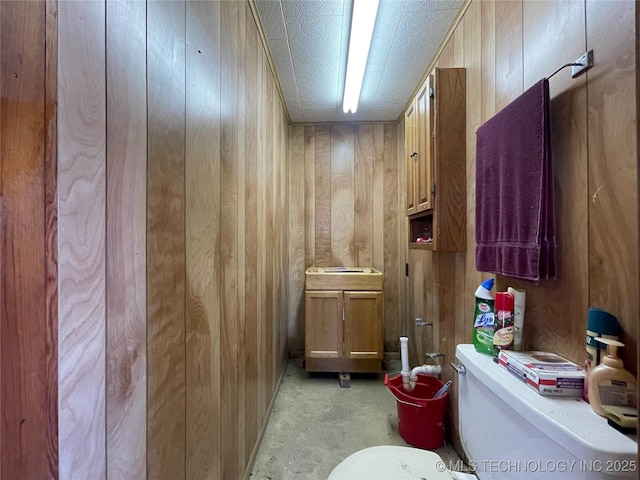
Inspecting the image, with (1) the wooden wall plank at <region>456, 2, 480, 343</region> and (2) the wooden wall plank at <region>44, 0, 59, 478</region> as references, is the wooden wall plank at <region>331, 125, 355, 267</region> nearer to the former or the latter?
(1) the wooden wall plank at <region>456, 2, 480, 343</region>

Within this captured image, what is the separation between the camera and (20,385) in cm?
37

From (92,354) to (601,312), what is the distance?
109 centimetres

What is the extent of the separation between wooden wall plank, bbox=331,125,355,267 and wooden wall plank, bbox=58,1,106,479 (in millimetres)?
2368

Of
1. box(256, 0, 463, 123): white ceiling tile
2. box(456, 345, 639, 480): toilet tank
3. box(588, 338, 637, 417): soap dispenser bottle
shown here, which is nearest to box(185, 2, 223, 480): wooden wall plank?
box(256, 0, 463, 123): white ceiling tile

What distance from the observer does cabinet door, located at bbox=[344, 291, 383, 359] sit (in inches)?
88.0

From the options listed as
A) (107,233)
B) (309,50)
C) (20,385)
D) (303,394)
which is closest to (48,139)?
(107,233)

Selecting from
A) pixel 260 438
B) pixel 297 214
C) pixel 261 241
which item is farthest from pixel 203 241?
pixel 297 214

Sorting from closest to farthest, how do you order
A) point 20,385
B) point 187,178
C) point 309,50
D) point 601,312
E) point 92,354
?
point 20,385 < point 92,354 < point 601,312 < point 187,178 < point 309,50

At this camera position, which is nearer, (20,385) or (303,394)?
(20,385)

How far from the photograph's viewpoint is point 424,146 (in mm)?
1577

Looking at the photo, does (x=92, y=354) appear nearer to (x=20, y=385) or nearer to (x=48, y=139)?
(x=20, y=385)

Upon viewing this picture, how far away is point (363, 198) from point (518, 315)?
6.49ft

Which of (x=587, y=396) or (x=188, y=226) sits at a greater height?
(x=188, y=226)

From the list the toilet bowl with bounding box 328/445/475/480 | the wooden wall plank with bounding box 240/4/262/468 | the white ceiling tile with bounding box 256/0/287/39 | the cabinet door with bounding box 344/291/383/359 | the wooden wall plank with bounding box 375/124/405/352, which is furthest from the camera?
the wooden wall plank with bounding box 375/124/405/352
